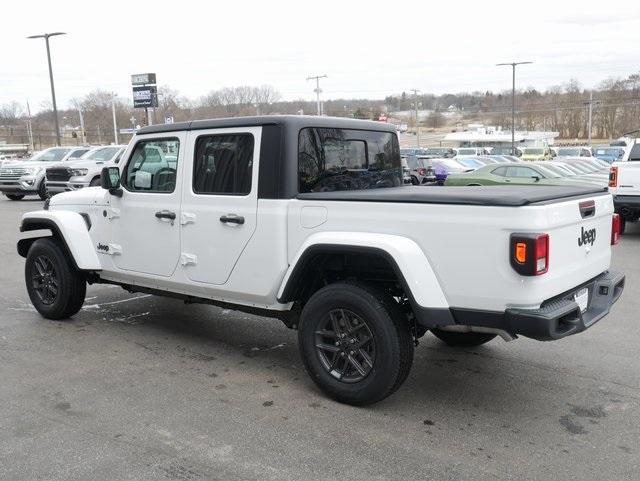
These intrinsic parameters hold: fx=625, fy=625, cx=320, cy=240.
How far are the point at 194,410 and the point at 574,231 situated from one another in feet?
8.63

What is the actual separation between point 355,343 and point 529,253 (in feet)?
4.20

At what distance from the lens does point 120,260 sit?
5562 millimetres

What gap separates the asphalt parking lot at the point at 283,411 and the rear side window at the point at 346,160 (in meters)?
1.47

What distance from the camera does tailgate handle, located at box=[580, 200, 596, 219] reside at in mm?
3805

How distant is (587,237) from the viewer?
3938 mm

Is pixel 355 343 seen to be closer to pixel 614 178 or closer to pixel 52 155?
pixel 614 178

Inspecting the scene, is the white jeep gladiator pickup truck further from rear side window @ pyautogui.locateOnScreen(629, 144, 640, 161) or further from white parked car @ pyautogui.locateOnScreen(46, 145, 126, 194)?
white parked car @ pyautogui.locateOnScreen(46, 145, 126, 194)

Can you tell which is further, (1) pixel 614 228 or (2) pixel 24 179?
(2) pixel 24 179

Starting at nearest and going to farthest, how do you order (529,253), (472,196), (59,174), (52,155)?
1. (529,253)
2. (472,196)
3. (59,174)
4. (52,155)

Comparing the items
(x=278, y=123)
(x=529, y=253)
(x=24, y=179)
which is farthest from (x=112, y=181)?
(x=24, y=179)

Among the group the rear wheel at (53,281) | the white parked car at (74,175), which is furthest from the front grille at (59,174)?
the rear wheel at (53,281)

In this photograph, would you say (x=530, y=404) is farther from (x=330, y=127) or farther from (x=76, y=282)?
(x=76, y=282)

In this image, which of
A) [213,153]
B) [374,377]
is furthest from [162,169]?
[374,377]

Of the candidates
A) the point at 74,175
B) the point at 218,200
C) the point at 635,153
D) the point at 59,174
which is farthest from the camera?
the point at 59,174
